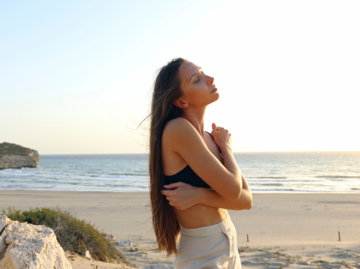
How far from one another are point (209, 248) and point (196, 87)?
3.19 ft

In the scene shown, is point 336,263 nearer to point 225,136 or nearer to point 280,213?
point 225,136

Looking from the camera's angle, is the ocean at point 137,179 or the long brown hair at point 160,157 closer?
the long brown hair at point 160,157

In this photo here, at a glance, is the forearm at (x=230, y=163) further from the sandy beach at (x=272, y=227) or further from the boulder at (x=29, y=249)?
the boulder at (x=29, y=249)

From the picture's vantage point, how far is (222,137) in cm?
199

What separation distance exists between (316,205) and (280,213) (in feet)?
12.1

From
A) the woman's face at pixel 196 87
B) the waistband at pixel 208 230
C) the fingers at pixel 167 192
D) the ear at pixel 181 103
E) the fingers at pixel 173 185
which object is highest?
the woman's face at pixel 196 87

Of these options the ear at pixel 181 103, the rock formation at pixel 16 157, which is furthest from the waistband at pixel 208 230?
the rock formation at pixel 16 157

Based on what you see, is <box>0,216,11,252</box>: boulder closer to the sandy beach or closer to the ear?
the sandy beach

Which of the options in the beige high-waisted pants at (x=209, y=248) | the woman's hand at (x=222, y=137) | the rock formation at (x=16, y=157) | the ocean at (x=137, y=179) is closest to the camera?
the beige high-waisted pants at (x=209, y=248)

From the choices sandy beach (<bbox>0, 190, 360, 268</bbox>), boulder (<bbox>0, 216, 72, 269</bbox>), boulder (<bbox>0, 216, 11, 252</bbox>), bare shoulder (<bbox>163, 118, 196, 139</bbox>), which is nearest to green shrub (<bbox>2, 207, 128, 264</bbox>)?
sandy beach (<bbox>0, 190, 360, 268</bbox>)

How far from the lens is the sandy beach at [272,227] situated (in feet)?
19.8

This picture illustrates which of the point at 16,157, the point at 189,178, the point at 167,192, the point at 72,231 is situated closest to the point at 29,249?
the point at 167,192

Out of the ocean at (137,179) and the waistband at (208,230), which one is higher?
the waistband at (208,230)

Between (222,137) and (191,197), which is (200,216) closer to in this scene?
(191,197)
